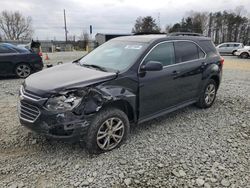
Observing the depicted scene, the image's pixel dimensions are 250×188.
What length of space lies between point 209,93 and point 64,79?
11.4 ft

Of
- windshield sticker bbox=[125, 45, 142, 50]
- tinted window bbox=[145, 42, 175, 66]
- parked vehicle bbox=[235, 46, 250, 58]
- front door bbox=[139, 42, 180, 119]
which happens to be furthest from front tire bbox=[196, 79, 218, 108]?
parked vehicle bbox=[235, 46, 250, 58]

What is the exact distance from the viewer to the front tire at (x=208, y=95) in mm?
4914

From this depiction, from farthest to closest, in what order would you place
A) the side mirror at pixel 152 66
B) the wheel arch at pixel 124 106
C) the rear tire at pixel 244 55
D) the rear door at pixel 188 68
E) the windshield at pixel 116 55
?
1. the rear tire at pixel 244 55
2. the rear door at pixel 188 68
3. the windshield at pixel 116 55
4. the side mirror at pixel 152 66
5. the wheel arch at pixel 124 106

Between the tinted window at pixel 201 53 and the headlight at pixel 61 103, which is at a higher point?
the tinted window at pixel 201 53

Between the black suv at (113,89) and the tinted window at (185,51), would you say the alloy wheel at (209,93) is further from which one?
the tinted window at (185,51)

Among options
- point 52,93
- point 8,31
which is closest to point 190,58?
point 52,93

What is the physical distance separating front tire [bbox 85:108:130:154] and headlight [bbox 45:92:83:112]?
14.9 inches

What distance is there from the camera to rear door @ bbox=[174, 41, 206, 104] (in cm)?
415

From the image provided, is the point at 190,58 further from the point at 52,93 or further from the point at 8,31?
the point at 8,31

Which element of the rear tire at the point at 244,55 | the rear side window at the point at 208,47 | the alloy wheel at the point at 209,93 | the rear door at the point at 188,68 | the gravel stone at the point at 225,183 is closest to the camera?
the gravel stone at the point at 225,183

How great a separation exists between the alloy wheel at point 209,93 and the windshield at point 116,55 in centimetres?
220

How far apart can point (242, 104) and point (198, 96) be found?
5.11ft

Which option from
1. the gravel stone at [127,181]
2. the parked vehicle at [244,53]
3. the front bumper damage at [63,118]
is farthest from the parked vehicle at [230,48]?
the gravel stone at [127,181]

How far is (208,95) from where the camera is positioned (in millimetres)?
5059
